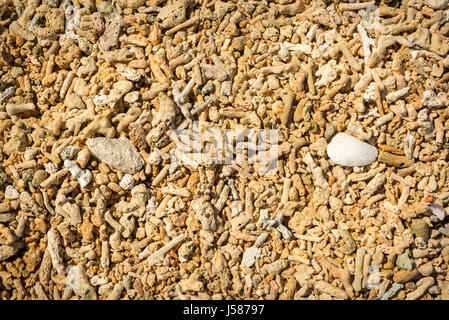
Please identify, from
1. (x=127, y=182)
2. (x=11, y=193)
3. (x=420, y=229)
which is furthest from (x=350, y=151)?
(x=11, y=193)

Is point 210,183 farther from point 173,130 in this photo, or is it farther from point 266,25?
point 266,25

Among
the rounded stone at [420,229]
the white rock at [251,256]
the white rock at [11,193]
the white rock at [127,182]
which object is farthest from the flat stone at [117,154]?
the rounded stone at [420,229]

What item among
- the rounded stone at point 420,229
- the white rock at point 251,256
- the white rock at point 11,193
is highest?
the white rock at point 11,193

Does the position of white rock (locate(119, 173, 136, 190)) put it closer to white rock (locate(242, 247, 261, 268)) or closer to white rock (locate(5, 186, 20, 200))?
white rock (locate(5, 186, 20, 200))

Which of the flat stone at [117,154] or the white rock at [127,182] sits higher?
the flat stone at [117,154]

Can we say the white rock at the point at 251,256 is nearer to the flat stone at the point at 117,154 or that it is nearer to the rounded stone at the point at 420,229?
the flat stone at the point at 117,154

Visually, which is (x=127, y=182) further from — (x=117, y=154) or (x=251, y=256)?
(x=251, y=256)
